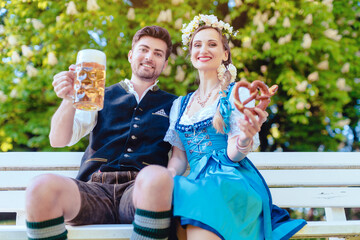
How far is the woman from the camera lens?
151cm

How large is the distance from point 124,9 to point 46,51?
953 mm

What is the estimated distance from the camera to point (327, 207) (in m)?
2.40

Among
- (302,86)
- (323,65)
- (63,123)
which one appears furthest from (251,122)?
(323,65)

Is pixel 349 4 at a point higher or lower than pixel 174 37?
higher

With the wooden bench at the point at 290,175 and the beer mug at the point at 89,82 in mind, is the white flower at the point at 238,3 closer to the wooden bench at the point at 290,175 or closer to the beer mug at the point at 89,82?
the wooden bench at the point at 290,175

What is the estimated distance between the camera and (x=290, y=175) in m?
2.46

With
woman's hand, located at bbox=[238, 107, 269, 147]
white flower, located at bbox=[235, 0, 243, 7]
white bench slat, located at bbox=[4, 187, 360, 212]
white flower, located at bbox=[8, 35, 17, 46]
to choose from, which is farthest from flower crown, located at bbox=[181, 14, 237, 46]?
white flower, located at bbox=[8, 35, 17, 46]

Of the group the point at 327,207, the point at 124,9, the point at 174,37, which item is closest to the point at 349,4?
the point at 174,37

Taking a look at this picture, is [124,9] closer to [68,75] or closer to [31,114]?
[31,114]

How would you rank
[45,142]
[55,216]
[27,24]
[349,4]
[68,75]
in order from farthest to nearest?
[349,4] → [27,24] → [45,142] → [68,75] → [55,216]

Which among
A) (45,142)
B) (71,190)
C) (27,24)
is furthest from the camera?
(27,24)

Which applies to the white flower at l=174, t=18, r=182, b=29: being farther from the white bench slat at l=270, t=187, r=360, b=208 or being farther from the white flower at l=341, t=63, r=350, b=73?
the white bench slat at l=270, t=187, r=360, b=208

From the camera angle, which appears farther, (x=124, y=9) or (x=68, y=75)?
(x=124, y=9)

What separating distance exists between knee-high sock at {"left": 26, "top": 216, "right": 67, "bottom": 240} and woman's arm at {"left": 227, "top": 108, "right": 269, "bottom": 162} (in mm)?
821
